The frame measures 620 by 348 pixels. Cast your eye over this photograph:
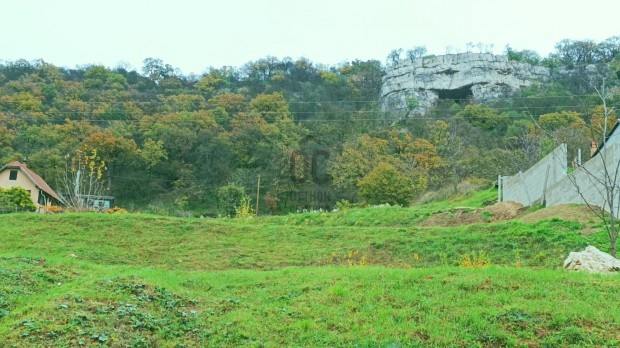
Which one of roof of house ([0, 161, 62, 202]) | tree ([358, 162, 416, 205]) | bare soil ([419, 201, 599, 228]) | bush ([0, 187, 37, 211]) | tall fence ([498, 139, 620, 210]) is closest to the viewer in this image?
tall fence ([498, 139, 620, 210])

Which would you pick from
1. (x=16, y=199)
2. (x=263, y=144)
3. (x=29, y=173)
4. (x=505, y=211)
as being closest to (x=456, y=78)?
(x=263, y=144)

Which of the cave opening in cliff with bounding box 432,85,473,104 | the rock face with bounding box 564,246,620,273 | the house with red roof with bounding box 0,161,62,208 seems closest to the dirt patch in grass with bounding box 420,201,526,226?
the rock face with bounding box 564,246,620,273

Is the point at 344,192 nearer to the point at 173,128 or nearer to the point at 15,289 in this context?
the point at 173,128

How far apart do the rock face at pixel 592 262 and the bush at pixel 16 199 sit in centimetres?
2546

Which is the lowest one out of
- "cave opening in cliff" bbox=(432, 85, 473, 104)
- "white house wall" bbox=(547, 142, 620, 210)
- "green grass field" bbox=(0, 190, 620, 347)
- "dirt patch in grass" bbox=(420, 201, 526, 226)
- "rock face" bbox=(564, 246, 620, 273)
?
"green grass field" bbox=(0, 190, 620, 347)

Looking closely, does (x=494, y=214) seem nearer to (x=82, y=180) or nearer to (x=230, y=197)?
(x=230, y=197)

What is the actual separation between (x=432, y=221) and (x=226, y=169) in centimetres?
2483

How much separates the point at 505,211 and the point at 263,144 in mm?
24931

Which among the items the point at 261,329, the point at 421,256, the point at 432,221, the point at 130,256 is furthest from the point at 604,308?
the point at 432,221

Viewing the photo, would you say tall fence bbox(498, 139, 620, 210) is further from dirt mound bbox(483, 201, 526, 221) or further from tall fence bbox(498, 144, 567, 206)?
dirt mound bbox(483, 201, 526, 221)

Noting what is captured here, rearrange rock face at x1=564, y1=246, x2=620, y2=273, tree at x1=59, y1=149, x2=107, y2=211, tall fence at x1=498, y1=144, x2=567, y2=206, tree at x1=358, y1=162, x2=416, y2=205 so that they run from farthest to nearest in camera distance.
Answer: tree at x1=358, y1=162, x2=416, y2=205, tree at x1=59, y1=149, x2=107, y2=211, tall fence at x1=498, y1=144, x2=567, y2=206, rock face at x1=564, y1=246, x2=620, y2=273

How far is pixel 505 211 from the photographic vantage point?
63.0 feet

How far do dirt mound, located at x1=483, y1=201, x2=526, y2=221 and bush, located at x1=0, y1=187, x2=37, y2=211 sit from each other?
69.0 ft

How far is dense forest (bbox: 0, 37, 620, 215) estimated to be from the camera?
3684cm
